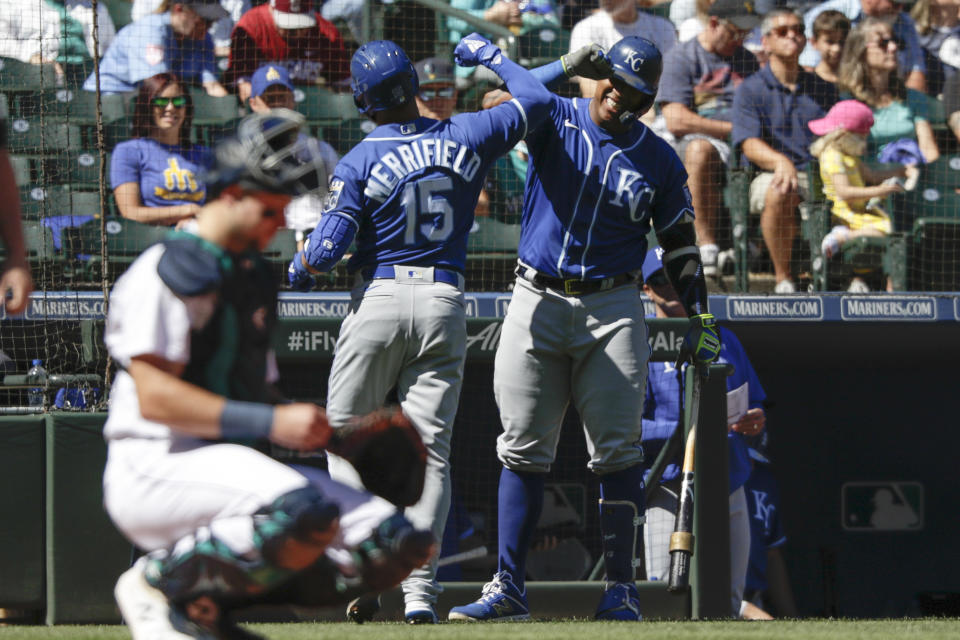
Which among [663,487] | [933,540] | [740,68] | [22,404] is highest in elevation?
[740,68]

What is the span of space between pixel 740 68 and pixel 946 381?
2333mm

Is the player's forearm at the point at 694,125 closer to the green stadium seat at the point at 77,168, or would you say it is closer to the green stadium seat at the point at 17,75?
the green stadium seat at the point at 77,168

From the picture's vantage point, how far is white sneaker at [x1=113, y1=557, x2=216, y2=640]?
94.8 inches

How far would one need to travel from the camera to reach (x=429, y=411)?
4043 millimetres

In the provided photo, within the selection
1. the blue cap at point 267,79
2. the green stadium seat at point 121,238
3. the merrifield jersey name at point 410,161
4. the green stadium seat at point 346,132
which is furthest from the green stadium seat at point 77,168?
the merrifield jersey name at point 410,161

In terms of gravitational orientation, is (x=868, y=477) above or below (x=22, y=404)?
below

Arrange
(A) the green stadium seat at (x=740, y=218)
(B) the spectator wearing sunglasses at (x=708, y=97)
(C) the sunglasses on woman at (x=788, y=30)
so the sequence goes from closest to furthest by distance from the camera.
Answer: (A) the green stadium seat at (x=740, y=218)
(B) the spectator wearing sunglasses at (x=708, y=97)
(C) the sunglasses on woman at (x=788, y=30)

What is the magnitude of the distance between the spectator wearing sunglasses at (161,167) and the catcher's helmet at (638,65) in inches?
142

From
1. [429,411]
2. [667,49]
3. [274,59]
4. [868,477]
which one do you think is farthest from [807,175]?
[429,411]

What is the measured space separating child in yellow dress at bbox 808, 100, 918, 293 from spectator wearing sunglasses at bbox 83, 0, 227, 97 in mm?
3741

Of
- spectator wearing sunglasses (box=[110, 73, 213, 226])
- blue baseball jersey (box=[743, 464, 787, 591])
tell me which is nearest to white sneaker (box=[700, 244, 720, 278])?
blue baseball jersey (box=[743, 464, 787, 591])

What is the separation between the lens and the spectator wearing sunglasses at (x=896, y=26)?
28.1 ft

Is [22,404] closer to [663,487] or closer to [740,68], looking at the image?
[663,487]

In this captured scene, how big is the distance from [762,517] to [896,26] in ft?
12.8
